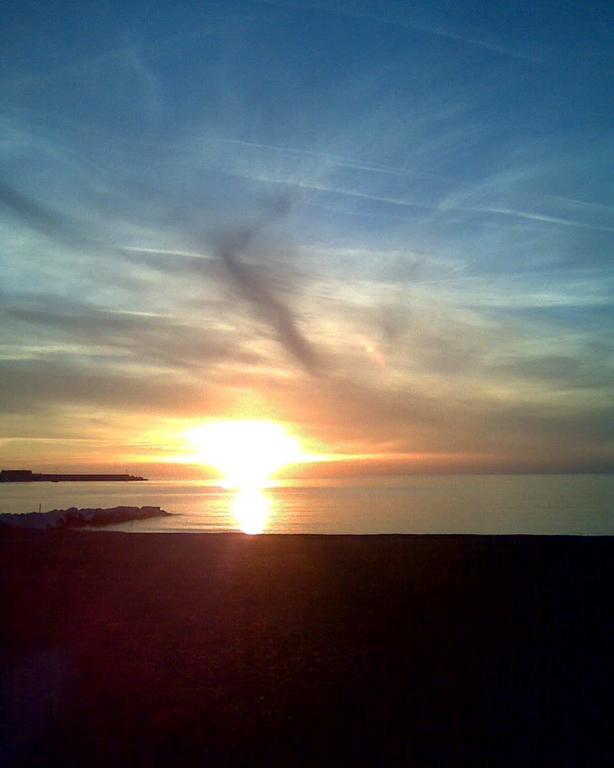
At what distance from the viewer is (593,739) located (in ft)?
23.3

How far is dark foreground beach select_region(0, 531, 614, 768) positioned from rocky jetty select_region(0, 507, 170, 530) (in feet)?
67.7

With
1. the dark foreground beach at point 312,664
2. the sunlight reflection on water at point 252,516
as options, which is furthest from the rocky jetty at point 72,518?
the dark foreground beach at point 312,664

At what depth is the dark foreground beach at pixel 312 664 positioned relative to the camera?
6.96 metres

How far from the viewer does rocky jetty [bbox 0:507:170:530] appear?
125 feet

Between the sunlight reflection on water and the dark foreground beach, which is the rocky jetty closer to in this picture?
the sunlight reflection on water

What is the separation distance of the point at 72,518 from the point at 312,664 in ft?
138

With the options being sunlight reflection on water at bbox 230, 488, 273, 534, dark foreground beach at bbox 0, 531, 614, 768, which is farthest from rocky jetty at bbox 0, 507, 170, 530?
dark foreground beach at bbox 0, 531, 614, 768

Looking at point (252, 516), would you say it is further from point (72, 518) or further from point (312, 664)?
point (312, 664)

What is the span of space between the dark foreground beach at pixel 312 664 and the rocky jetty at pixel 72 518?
813 inches

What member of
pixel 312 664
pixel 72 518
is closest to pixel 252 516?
pixel 72 518

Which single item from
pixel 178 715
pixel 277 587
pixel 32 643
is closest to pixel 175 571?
pixel 277 587

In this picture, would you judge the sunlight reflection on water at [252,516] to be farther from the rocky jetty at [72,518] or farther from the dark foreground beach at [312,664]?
the dark foreground beach at [312,664]

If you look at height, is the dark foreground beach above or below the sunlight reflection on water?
below

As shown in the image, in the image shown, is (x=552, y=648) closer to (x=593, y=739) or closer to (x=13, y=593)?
(x=593, y=739)
